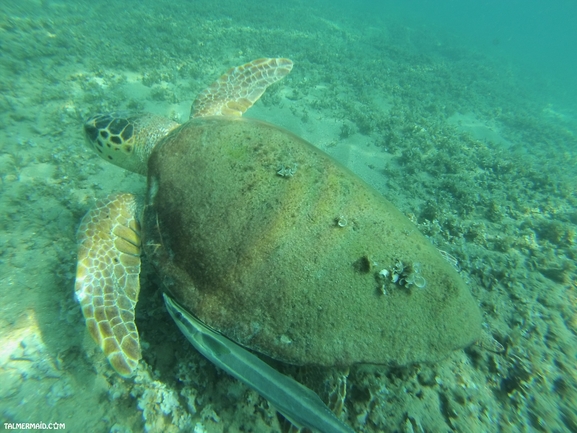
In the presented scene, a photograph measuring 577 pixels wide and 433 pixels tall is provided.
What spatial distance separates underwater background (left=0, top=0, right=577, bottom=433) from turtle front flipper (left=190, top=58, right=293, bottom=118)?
1505 millimetres

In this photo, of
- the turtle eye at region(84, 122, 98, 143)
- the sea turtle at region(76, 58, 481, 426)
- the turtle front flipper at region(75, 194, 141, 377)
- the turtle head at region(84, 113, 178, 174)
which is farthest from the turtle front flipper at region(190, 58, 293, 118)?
the turtle front flipper at region(75, 194, 141, 377)

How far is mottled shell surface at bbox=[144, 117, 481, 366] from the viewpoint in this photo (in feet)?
5.23

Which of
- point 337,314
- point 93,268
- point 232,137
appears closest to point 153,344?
point 93,268

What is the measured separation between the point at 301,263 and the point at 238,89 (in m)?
3.23

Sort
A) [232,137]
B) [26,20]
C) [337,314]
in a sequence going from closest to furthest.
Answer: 1. [337,314]
2. [232,137]
3. [26,20]

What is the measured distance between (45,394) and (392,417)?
2360mm

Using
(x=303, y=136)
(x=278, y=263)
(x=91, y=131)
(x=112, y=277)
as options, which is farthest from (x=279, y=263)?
(x=303, y=136)

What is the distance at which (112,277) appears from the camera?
217 centimetres

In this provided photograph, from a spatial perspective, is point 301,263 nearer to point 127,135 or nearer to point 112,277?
point 112,277

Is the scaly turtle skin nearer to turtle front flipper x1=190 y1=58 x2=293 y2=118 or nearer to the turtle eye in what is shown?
the turtle eye

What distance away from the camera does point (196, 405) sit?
1.83m

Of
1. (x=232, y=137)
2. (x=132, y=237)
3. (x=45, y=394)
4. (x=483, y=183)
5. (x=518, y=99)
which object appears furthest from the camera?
(x=518, y=99)

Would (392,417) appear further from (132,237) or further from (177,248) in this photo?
(132,237)

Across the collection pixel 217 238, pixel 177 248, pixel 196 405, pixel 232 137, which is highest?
pixel 232 137
